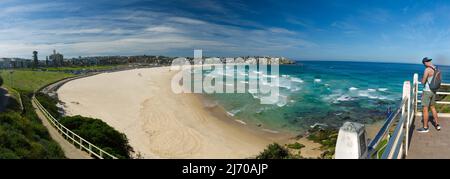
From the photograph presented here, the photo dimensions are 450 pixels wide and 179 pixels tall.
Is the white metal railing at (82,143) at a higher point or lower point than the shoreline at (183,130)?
higher

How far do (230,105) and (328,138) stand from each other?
12976 mm

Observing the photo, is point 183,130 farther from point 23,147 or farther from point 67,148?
point 23,147

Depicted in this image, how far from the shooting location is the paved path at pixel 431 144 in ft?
14.9

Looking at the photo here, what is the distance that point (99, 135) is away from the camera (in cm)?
1198

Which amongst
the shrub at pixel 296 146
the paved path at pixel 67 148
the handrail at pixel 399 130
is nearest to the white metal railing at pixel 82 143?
the paved path at pixel 67 148

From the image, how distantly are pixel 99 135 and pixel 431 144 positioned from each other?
1092 centimetres

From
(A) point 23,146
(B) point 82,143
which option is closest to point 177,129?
(B) point 82,143

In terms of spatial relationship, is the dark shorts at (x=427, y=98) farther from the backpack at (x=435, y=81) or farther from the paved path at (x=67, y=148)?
the paved path at (x=67, y=148)

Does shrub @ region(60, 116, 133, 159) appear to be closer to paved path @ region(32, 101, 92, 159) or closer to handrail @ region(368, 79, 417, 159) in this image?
paved path @ region(32, 101, 92, 159)

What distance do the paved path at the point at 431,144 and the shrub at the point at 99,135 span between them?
9.26 meters

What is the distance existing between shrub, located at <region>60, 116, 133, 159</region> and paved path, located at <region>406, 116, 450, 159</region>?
9.26 meters

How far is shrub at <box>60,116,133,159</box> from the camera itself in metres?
11.7
